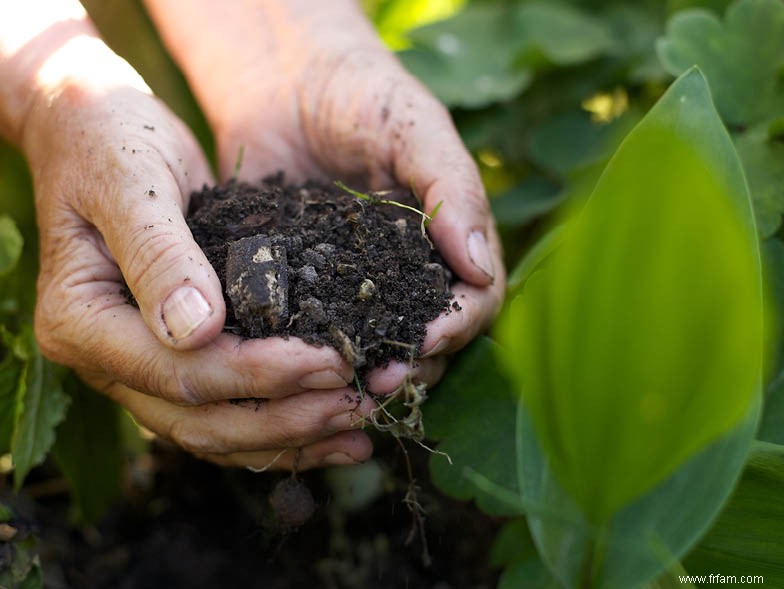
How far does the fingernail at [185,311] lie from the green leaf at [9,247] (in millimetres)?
419

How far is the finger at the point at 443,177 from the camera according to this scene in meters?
0.95

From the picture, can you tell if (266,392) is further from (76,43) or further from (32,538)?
(76,43)

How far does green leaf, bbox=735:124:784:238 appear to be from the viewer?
3.30 ft

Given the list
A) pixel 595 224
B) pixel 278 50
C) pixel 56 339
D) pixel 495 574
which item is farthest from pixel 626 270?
pixel 278 50

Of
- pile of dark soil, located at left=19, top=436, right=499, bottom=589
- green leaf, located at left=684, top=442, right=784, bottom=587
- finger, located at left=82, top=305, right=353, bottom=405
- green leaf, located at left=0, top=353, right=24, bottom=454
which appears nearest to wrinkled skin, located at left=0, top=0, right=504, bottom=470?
finger, located at left=82, top=305, right=353, bottom=405

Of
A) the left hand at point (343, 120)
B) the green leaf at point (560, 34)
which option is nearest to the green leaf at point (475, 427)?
the left hand at point (343, 120)

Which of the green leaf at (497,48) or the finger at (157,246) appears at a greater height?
the finger at (157,246)

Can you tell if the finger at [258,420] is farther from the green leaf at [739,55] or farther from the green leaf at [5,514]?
the green leaf at [739,55]

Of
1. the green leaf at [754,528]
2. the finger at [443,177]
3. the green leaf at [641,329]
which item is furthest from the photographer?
the finger at [443,177]

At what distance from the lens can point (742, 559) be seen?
0.75 m

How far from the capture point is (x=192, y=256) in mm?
792

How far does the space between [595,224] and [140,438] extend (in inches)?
42.9

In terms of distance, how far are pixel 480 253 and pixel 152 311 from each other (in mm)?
421

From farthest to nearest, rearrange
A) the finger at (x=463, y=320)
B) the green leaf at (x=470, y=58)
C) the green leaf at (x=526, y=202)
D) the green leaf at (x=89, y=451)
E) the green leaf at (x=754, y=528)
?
the green leaf at (x=470, y=58) → the green leaf at (x=526, y=202) → the green leaf at (x=89, y=451) → the finger at (x=463, y=320) → the green leaf at (x=754, y=528)
